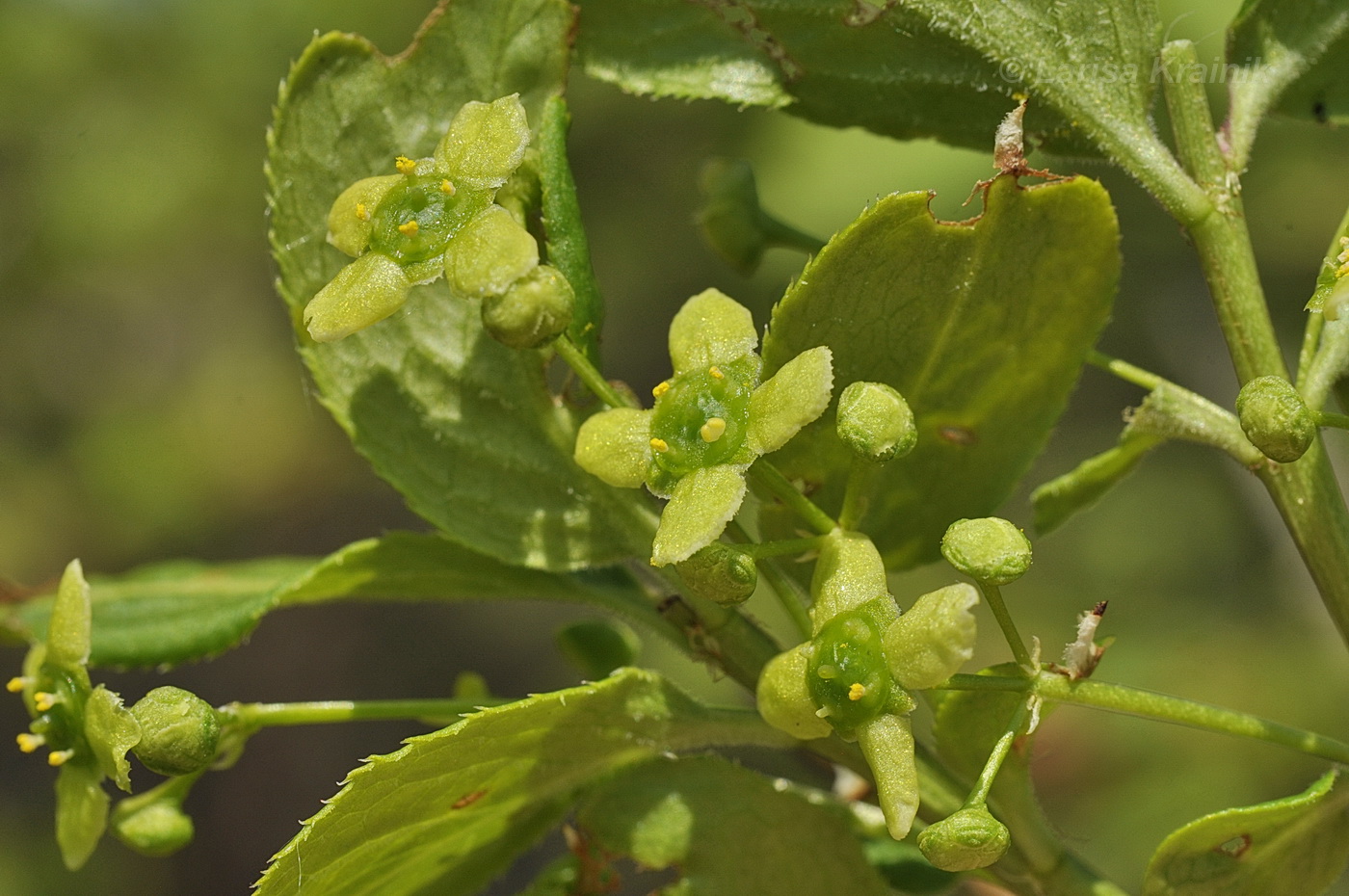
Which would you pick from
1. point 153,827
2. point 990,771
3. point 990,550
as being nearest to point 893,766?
point 990,771

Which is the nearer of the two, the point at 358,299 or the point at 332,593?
the point at 358,299

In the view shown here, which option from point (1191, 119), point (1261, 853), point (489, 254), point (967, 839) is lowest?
point (1261, 853)

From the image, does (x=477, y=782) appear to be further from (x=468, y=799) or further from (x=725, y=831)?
(x=725, y=831)

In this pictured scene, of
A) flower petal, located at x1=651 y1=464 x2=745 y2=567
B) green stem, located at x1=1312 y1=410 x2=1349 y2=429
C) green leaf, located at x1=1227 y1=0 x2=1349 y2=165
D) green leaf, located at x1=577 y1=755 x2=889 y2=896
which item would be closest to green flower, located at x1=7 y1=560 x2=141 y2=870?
green leaf, located at x1=577 y1=755 x2=889 y2=896

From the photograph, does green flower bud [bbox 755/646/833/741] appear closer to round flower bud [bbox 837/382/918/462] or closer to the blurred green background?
round flower bud [bbox 837/382/918/462]

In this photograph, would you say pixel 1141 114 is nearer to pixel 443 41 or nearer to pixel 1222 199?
pixel 1222 199

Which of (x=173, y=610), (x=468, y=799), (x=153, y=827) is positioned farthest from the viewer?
(x=173, y=610)

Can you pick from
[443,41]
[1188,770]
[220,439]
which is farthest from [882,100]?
[220,439]
